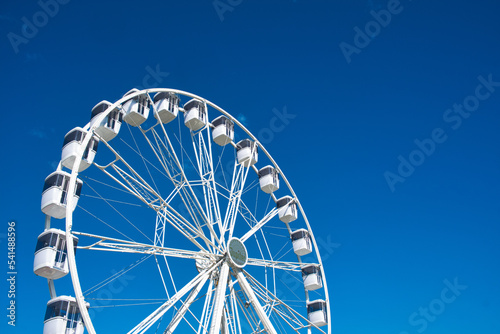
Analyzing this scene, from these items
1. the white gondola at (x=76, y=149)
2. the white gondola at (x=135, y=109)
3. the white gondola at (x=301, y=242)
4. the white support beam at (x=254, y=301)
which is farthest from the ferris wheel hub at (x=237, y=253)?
the white gondola at (x=76, y=149)

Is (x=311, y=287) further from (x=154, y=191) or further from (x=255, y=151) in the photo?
(x=154, y=191)

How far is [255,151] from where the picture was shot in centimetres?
2152

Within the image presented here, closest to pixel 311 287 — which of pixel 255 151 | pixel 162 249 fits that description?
pixel 255 151

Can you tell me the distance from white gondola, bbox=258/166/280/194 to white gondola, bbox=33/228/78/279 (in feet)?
33.8

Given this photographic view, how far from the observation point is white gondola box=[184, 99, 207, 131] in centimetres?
1891

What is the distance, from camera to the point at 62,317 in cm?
1200

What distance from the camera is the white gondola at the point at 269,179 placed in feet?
70.5

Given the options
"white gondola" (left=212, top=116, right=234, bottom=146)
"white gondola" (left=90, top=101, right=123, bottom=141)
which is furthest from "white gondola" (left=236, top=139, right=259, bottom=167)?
"white gondola" (left=90, top=101, right=123, bottom=141)

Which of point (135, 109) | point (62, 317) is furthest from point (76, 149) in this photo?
point (62, 317)

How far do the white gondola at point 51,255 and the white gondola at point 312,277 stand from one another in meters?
10.6

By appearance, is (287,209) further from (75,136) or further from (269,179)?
(75,136)

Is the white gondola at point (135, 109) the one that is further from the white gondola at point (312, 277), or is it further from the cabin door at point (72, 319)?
the white gondola at point (312, 277)

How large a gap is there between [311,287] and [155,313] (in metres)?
8.45

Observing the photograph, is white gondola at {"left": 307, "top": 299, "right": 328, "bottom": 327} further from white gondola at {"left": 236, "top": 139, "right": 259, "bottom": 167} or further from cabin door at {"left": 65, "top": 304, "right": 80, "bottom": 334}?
cabin door at {"left": 65, "top": 304, "right": 80, "bottom": 334}
